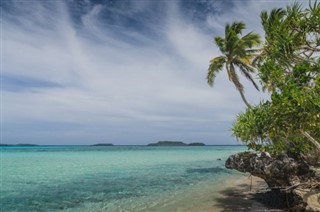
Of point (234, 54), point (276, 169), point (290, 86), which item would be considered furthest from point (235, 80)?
point (290, 86)

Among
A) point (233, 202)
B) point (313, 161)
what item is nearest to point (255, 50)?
point (313, 161)

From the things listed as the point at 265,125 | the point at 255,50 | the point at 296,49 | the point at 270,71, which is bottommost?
the point at 265,125

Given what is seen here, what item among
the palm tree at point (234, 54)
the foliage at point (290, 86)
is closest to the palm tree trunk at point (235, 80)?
the palm tree at point (234, 54)

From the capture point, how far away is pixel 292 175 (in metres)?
13.0

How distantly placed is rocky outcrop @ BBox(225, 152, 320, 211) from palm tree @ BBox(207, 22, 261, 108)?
8.43 m

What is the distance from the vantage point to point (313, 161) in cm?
1377

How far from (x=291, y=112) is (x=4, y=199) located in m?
14.8

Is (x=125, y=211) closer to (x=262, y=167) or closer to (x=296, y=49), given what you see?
(x=262, y=167)

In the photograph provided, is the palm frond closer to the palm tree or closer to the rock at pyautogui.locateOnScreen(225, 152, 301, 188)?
the palm tree

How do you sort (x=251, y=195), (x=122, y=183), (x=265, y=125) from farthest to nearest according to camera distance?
(x=122, y=183) < (x=251, y=195) < (x=265, y=125)

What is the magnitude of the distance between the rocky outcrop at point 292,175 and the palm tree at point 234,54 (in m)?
8.43

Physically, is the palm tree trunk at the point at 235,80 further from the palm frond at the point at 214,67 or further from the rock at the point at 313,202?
the rock at the point at 313,202

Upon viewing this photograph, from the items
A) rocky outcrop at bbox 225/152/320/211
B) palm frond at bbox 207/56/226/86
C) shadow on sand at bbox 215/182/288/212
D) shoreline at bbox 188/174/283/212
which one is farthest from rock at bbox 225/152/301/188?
palm frond at bbox 207/56/226/86

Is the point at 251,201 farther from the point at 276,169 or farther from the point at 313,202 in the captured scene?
the point at 313,202
